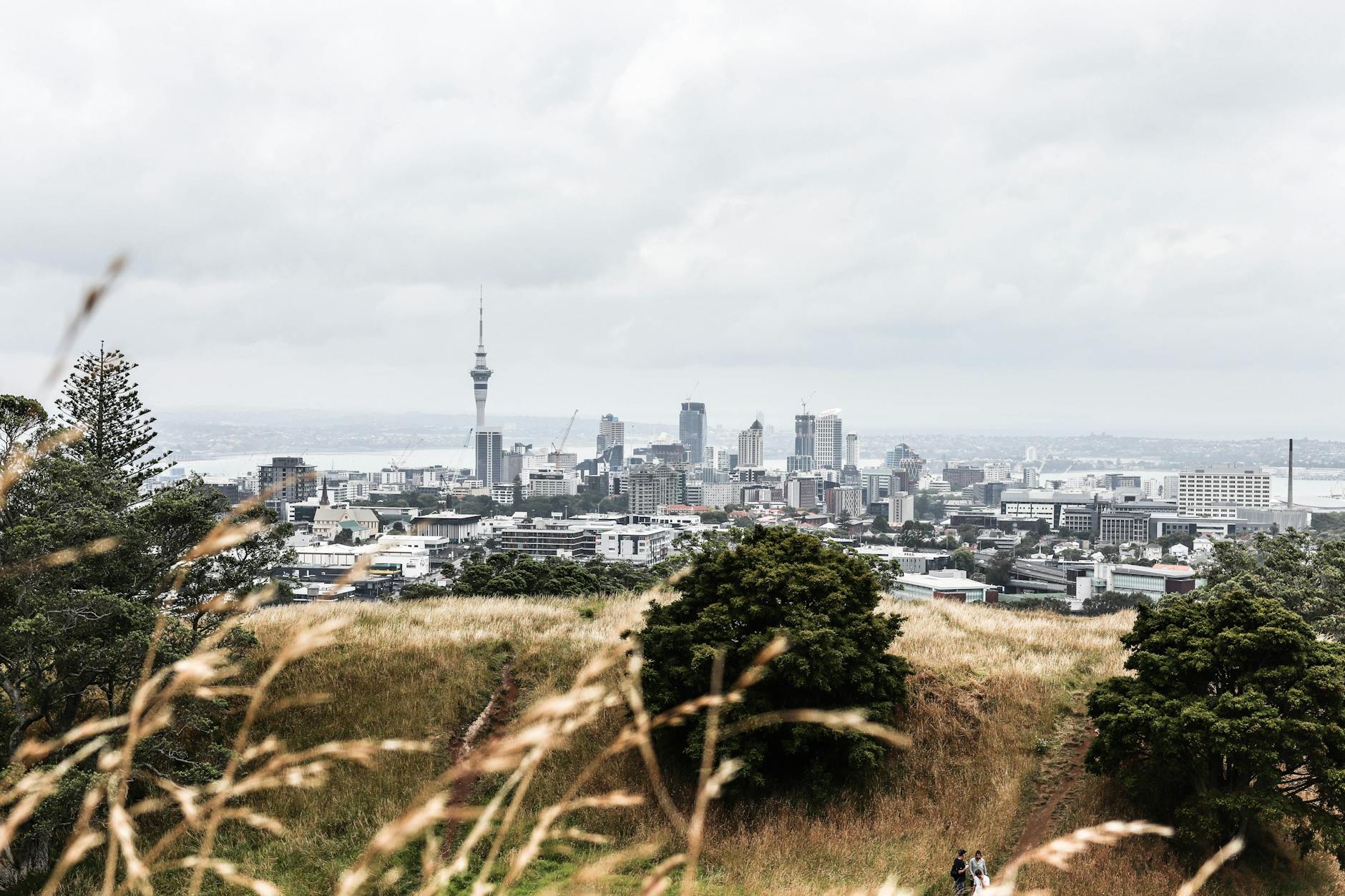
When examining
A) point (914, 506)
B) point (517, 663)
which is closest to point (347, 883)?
point (517, 663)

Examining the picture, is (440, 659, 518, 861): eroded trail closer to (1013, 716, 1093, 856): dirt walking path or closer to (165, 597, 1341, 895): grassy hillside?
(165, 597, 1341, 895): grassy hillside

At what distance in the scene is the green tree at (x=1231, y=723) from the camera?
10.6 metres

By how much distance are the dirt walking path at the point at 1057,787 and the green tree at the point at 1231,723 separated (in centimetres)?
94

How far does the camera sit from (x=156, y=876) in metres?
12.0

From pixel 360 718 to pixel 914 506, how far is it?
175 metres

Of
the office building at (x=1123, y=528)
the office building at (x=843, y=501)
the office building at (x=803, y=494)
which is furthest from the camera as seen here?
the office building at (x=803, y=494)

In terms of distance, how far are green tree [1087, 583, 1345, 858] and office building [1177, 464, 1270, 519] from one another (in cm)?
17984

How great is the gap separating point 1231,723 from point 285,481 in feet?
36.5

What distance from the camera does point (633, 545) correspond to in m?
107

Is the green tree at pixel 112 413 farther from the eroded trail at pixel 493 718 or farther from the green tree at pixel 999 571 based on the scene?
the green tree at pixel 999 571

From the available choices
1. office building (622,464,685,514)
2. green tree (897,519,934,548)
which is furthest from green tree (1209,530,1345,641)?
office building (622,464,685,514)

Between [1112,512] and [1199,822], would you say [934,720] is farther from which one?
[1112,512]

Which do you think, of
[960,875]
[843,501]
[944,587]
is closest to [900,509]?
[843,501]

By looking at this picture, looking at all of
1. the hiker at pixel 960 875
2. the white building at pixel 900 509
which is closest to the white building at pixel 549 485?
the white building at pixel 900 509
